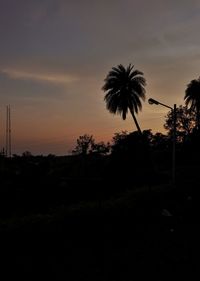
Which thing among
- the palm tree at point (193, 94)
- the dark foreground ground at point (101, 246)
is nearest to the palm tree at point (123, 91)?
the palm tree at point (193, 94)

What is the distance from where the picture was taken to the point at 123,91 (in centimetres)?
5872

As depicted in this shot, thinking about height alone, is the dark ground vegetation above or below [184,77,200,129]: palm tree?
below

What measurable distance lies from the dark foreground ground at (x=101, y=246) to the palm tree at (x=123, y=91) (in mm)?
37862

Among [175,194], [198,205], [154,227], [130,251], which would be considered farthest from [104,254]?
[175,194]

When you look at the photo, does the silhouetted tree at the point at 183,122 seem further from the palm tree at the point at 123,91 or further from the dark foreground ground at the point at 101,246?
the dark foreground ground at the point at 101,246

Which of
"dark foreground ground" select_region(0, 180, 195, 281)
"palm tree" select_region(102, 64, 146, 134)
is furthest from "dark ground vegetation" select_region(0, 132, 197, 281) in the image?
"palm tree" select_region(102, 64, 146, 134)

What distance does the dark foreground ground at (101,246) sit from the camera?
508 inches

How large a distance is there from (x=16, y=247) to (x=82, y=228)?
138 inches

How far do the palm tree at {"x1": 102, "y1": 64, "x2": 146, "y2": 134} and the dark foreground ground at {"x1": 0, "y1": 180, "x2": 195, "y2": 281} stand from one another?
124 ft

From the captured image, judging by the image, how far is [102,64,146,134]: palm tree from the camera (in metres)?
58.7

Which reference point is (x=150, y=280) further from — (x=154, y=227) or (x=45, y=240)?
(x=154, y=227)

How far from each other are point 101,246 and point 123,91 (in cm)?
4415

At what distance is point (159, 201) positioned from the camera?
85.6ft

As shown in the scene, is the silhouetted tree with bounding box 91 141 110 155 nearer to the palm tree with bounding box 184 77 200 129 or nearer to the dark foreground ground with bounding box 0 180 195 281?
the palm tree with bounding box 184 77 200 129
